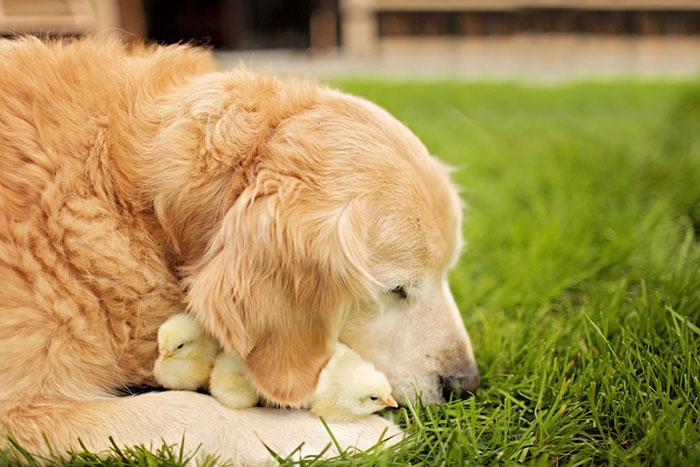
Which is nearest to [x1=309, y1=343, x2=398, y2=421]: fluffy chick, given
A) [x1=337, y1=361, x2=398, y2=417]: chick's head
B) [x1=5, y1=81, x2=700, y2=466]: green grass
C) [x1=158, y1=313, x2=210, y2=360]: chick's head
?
[x1=337, y1=361, x2=398, y2=417]: chick's head

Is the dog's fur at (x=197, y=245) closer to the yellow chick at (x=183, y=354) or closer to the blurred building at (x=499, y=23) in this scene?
the yellow chick at (x=183, y=354)

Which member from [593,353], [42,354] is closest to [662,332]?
[593,353]

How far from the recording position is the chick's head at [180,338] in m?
1.60

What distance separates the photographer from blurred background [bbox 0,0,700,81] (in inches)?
552

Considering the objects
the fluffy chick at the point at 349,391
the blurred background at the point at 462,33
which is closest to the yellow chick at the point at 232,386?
the fluffy chick at the point at 349,391

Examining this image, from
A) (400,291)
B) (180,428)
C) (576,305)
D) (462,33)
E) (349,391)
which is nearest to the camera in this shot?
(180,428)

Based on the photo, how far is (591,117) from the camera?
289 inches

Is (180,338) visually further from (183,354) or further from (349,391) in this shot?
(349,391)

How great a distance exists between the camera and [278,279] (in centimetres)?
162

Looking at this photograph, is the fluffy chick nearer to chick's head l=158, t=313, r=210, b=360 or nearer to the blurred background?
chick's head l=158, t=313, r=210, b=360

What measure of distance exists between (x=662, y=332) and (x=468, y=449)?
3.15 ft

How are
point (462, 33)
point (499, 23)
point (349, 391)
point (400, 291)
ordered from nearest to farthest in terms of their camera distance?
point (349, 391), point (400, 291), point (499, 23), point (462, 33)

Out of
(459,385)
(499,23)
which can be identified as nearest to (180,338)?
(459,385)

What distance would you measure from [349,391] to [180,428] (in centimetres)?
47
